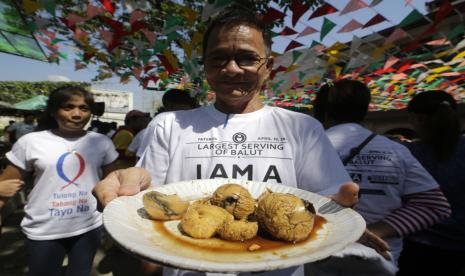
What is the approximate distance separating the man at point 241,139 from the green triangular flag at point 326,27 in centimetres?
322

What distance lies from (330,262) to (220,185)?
0.91 metres

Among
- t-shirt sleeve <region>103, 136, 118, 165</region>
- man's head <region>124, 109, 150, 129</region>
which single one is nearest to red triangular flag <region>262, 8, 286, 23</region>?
man's head <region>124, 109, 150, 129</region>

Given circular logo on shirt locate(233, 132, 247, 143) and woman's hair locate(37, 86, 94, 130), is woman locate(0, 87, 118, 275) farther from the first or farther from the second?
circular logo on shirt locate(233, 132, 247, 143)

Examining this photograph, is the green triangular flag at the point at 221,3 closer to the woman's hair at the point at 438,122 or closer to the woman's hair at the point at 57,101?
the woman's hair at the point at 57,101

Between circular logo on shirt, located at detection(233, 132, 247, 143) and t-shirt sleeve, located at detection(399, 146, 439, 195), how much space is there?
45.8 inches

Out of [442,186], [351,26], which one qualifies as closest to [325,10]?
[351,26]

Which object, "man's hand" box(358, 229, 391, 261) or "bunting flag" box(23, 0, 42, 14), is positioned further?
"bunting flag" box(23, 0, 42, 14)

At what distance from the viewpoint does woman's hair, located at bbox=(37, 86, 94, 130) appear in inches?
101

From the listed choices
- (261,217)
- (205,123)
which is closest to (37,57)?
(205,123)

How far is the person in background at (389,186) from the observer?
5.76 feet

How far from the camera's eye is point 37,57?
8.08m

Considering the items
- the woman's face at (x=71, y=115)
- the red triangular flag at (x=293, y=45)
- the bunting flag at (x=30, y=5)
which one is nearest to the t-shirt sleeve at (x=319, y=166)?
the woman's face at (x=71, y=115)

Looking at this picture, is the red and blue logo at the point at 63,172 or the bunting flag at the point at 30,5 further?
the bunting flag at the point at 30,5

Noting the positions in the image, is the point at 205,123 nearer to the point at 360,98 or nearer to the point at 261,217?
the point at 261,217
